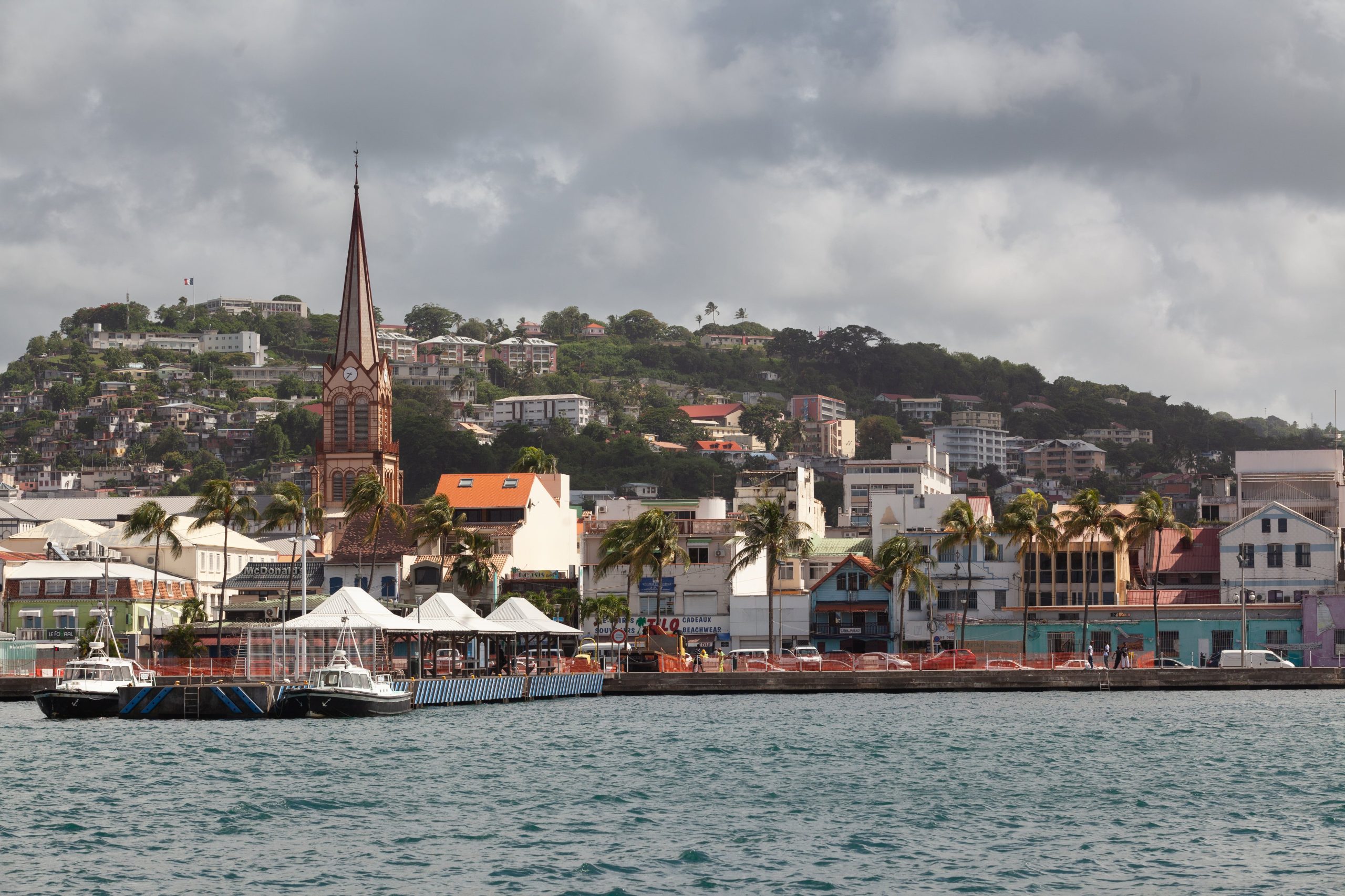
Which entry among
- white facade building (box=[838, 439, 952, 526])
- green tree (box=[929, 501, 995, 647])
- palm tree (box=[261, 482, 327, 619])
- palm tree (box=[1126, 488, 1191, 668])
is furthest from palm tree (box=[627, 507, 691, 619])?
white facade building (box=[838, 439, 952, 526])

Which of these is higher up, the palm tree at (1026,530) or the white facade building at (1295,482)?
the white facade building at (1295,482)

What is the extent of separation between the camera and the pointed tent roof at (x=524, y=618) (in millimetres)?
88688

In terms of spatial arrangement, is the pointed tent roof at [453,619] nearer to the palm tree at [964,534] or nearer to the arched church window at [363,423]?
the palm tree at [964,534]

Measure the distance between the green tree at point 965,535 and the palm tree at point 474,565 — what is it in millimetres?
26919

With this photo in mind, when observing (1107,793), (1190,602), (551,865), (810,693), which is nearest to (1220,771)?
(1107,793)

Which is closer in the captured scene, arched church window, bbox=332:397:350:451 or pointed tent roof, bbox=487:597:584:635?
pointed tent roof, bbox=487:597:584:635

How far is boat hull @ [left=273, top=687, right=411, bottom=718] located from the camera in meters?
69.2

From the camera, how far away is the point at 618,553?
10756cm

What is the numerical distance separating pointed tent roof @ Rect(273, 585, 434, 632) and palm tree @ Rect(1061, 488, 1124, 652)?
38973mm

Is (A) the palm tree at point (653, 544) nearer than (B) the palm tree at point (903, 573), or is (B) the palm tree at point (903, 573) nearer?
(B) the palm tree at point (903, 573)

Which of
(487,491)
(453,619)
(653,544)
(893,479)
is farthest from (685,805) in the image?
(893,479)

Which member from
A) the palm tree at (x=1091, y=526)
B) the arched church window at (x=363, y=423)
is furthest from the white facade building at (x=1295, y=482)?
the arched church window at (x=363, y=423)

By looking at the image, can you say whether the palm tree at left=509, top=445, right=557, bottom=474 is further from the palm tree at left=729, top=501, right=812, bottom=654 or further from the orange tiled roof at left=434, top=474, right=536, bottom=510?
the palm tree at left=729, top=501, right=812, bottom=654

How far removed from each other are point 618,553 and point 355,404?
44.6 meters
